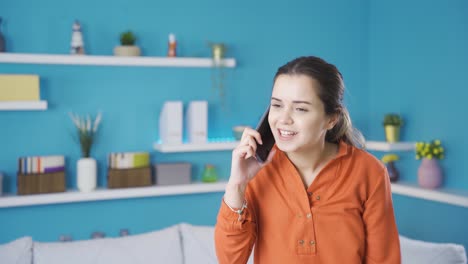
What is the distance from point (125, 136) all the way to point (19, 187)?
682mm

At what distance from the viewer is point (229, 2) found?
11.2 feet

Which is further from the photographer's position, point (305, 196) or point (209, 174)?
point (209, 174)

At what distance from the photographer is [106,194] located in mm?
3020

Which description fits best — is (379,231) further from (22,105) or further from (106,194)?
(22,105)

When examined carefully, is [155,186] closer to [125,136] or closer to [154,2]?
[125,136]

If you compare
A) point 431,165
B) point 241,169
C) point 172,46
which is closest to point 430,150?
point 431,165

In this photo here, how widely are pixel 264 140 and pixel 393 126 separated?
2082mm

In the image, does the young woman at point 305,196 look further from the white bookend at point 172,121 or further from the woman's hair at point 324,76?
the white bookend at point 172,121

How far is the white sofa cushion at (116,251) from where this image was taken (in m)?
2.22

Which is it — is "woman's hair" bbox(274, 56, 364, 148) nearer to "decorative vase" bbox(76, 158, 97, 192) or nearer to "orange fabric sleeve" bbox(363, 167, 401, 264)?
"orange fabric sleeve" bbox(363, 167, 401, 264)

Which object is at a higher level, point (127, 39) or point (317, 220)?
point (127, 39)

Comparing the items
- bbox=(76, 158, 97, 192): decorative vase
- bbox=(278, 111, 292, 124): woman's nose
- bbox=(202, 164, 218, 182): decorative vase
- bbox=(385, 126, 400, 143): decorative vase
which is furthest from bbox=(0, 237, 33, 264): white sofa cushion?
bbox=(385, 126, 400, 143): decorative vase

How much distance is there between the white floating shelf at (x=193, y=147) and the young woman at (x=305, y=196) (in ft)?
5.51

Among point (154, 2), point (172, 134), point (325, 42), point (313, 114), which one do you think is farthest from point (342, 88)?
point (325, 42)
